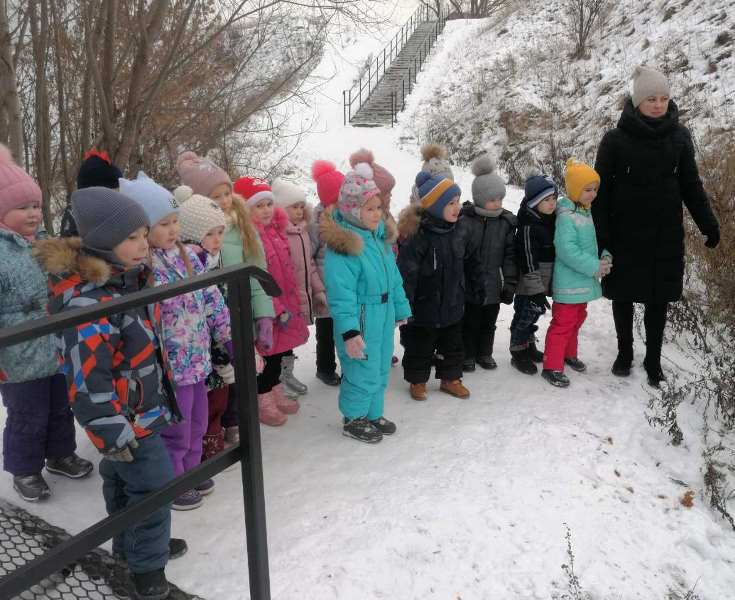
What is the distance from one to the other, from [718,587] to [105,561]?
8.80 ft

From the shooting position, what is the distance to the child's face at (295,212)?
13.3 ft

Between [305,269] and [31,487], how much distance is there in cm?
192

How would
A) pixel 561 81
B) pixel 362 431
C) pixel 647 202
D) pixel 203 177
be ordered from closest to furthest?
1. pixel 203 177
2. pixel 362 431
3. pixel 647 202
4. pixel 561 81

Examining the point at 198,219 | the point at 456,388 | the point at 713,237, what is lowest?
the point at 456,388

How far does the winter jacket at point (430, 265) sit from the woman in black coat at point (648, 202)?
44.2 inches

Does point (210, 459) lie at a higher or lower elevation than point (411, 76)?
lower

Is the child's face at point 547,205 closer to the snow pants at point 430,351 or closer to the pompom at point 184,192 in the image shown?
the snow pants at point 430,351

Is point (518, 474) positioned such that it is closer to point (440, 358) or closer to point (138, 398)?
point (440, 358)

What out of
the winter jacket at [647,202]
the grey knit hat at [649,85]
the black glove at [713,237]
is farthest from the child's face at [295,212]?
the black glove at [713,237]

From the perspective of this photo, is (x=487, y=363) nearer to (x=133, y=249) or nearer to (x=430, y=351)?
(x=430, y=351)

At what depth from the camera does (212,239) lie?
3080 millimetres

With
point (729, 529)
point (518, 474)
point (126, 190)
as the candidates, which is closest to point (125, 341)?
point (126, 190)

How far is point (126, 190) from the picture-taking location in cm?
269

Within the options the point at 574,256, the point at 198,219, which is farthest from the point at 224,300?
the point at 574,256
